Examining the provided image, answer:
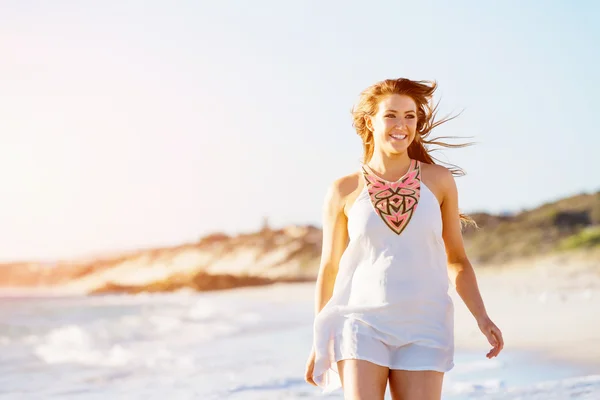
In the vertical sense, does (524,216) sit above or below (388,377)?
above

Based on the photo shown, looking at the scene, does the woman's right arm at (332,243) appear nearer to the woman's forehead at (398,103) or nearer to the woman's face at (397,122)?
the woman's face at (397,122)

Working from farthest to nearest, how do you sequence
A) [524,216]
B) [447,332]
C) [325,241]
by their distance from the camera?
[524,216] < [325,241] < [447,332]

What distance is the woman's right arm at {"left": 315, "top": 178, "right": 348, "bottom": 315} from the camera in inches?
143

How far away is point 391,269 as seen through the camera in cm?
338

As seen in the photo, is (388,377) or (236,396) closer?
(388,377)

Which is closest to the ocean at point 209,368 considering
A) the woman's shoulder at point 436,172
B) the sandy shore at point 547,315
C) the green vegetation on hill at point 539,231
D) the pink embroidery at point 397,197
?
the sandy shore at point 547,315

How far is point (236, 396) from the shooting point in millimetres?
8141

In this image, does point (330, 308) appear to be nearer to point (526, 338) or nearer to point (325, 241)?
point (325, 241)

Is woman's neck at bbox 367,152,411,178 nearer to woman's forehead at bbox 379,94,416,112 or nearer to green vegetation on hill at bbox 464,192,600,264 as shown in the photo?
woman's forehead at bbox 379,94,416,112

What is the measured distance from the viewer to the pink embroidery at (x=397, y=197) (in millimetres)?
3428

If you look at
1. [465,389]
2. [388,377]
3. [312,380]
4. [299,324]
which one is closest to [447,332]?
[388,377]

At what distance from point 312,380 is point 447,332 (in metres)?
0.60

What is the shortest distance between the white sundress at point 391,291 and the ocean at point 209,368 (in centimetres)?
371

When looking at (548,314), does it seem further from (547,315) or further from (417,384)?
(417,384)
